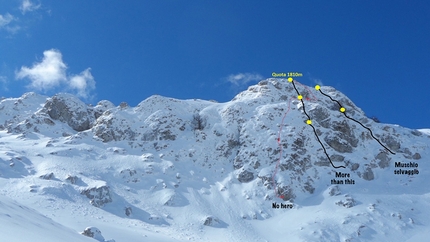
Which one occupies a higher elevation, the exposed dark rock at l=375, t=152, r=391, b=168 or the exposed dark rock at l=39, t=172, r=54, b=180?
the exposed dark rock at l=375, t=152, r=391, b=168

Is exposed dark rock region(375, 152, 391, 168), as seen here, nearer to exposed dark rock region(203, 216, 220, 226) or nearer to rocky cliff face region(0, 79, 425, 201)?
rocky cliff face region(0, 79, 425, 201)

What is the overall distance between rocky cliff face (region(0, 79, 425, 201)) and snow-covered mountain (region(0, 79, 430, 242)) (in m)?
0.26

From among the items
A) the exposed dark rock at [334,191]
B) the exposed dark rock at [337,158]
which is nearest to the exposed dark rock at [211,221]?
the exposed dark rock at [334,191]

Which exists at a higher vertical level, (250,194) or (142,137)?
(142,137)

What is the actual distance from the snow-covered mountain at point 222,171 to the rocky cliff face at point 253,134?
263 millimetres

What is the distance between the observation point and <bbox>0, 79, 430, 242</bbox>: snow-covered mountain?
5075cm

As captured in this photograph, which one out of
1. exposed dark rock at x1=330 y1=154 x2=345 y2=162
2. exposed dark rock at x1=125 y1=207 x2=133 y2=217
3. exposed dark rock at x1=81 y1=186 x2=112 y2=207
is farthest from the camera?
exposed dark rock at x1=330 y1=154 x2=345 y2=162

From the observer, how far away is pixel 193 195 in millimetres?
61438

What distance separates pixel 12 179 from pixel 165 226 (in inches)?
989

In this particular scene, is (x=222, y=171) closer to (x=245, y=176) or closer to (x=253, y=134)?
(x=245, y=176)

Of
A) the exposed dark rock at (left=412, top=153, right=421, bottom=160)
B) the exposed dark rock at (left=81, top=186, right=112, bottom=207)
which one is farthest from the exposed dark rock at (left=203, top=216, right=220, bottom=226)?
the exposed dark rock at (left=412, top=153, right=421, bottom=160)

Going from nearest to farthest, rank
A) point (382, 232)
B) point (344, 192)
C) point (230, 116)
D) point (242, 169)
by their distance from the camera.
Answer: point (382, 232) < point (344, 192) < point (242, 169) < point (230, 116)

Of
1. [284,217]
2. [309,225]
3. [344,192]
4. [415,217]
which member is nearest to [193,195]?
[284,217]

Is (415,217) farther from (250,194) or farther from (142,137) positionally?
(142,137)
